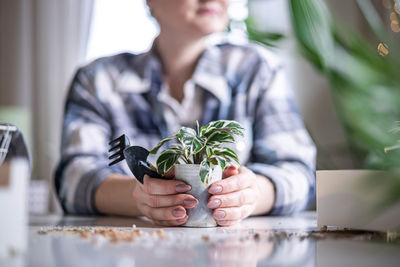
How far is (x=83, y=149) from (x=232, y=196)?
2.23 ft

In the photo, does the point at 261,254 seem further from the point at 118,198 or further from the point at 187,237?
the point at 118,198

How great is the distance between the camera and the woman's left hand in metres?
0.79

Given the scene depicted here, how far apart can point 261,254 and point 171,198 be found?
272 millimetres

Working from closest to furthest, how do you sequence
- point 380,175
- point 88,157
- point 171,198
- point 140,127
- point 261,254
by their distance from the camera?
point 380,175
point 261,254
point 171,198
point 88,157
point 140,127

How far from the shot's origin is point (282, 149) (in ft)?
4.42

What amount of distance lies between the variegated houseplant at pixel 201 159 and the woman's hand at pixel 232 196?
13mm

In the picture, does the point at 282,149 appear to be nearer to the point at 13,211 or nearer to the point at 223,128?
the point at 223,128

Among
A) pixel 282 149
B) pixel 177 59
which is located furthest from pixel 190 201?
pixel 177 59

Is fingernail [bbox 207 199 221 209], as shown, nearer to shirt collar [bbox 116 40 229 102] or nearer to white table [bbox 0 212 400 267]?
white table [bbox 0 212 400 267]

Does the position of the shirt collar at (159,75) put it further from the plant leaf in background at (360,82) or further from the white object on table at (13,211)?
the plant leaf in background at (360,82)

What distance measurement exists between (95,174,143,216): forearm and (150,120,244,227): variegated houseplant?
28 cm

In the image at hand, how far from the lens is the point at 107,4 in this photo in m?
3.82

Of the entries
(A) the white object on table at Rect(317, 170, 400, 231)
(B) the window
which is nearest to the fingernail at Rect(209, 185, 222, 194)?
(A) the white object on table at Rect(317, 170, 400, 231)

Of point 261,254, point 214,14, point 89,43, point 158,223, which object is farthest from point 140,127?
point 89,43
